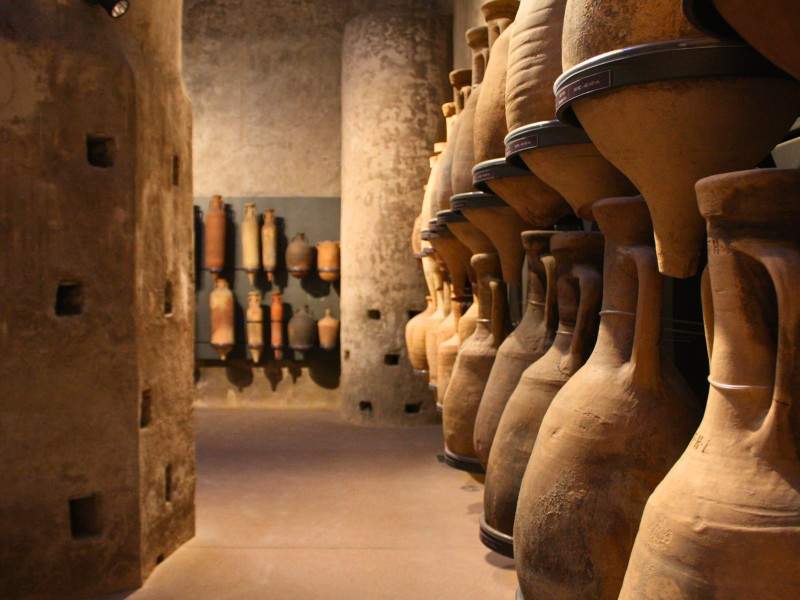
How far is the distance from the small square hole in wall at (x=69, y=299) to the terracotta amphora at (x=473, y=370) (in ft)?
5.54

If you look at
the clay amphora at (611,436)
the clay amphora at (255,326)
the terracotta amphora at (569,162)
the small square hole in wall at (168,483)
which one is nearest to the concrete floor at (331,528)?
the small square hole in wall at (168,483)

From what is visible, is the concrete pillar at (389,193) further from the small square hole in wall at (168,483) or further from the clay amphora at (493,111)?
the clay amphora at (493,111)

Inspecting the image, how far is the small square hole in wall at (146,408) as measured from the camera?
4346mm

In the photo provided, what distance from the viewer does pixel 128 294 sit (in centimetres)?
418

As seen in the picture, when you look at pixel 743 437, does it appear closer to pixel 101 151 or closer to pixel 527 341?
pixel 527 341

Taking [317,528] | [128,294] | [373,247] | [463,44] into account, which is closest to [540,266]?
[128,294]

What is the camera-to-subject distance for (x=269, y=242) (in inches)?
413

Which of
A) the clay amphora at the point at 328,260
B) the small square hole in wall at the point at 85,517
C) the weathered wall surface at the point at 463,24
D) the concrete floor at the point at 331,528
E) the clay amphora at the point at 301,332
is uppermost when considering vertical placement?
the weathered wall surface at the point at 463,24

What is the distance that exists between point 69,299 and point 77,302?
0.05 metres

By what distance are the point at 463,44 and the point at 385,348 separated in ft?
10.1

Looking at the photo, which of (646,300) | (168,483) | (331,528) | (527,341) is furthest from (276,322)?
(646,300)

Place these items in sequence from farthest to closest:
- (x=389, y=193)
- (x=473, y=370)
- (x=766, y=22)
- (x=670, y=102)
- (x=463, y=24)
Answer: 1. (x=389, y=193)
2. (x=463, y=24)
3. (x=473, y=370)
4. (x=670, y=102)
5. (x=766, y=22)

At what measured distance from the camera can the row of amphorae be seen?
1.33 metres

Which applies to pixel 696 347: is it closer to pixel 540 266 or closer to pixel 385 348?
pixel 540 266
